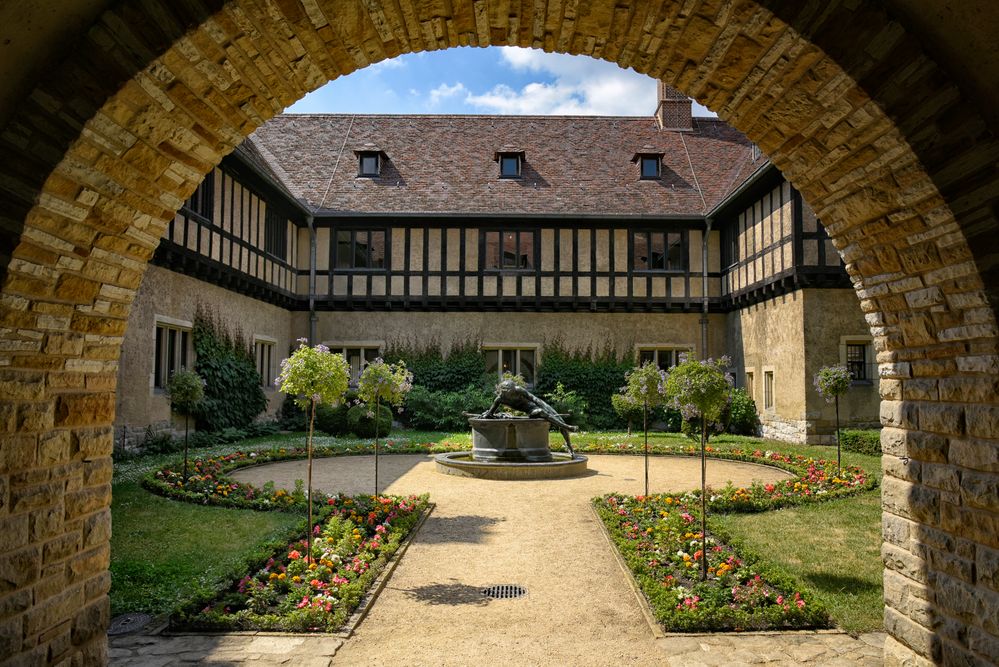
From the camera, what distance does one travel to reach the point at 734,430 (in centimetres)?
1955

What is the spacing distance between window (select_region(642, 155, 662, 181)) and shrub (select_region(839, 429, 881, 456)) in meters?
10.6

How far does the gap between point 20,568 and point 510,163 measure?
20.5 m

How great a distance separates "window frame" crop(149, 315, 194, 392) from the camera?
47.7 feet

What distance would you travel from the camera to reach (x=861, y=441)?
47.8 ft

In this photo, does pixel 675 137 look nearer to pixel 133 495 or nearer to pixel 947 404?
pixel 133 495

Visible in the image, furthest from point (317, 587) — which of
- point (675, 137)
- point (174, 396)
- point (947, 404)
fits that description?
point (675, 137)

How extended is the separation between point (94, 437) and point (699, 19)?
4.02 metres

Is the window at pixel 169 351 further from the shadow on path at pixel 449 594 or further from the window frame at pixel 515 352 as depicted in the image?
the shadow on path at pixel 449 594

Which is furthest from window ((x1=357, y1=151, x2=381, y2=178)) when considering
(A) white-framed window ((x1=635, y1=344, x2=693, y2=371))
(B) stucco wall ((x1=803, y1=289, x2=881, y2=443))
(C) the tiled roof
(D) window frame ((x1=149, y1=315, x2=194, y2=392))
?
(B) stucco wall ((x1=803, y1=289, x2=881, y2=443))

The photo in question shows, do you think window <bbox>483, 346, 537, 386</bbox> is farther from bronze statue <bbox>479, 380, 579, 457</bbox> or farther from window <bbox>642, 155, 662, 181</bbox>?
bronze statue <bbox>479, 380, 579, 457</bbox>

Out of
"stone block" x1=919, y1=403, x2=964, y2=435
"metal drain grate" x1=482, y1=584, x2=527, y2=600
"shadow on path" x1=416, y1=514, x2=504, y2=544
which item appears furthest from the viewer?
"shadow on path" x1=416, y1=514, x2=504, y2=544

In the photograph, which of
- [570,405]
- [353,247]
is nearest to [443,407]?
[570,405]

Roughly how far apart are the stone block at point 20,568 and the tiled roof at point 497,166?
706 inches

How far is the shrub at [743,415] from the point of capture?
18922 millimetres
